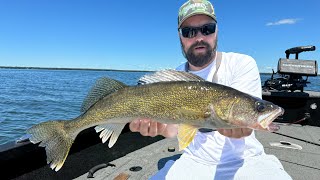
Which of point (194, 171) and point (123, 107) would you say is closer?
point (123, 107)

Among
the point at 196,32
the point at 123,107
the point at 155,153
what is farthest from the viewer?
the point at 155,153

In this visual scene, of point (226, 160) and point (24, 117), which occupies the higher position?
point (226, 160)

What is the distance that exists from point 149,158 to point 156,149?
1.84 ft

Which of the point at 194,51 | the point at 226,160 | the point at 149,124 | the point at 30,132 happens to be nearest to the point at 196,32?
the point at 194,51

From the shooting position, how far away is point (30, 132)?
Answer: 350cm

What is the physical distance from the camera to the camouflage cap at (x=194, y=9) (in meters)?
4.28

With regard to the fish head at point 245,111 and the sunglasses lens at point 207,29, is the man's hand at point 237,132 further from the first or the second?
the sunglasses lens at point 207,29

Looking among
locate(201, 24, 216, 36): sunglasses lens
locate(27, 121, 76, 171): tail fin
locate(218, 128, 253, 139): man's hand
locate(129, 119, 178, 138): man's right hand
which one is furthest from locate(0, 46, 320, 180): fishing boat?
locate(201, 24, 216, 36): sunglasses lens

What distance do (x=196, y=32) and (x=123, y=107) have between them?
1.54m

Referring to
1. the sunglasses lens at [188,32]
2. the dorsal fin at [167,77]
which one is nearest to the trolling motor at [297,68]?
the sunglasses lens at [188,32]

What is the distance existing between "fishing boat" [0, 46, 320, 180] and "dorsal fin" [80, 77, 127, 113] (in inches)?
64.2

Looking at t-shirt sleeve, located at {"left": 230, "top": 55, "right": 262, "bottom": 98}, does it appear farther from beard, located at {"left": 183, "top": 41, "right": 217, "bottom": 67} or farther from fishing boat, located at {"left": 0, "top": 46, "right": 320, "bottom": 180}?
fishing boat, located at {"left": 0, "top": 46, "right": 320, "bottom": 180}

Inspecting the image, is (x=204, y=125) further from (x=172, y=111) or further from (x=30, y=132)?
(x=30, y=132)

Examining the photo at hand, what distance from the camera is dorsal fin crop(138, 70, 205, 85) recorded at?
332 cm
